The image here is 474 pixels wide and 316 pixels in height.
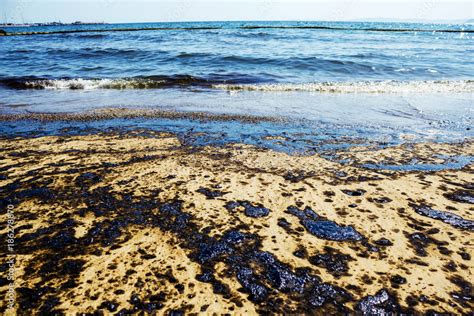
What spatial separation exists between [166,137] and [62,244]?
1.91m

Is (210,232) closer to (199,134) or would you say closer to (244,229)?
(244,229)

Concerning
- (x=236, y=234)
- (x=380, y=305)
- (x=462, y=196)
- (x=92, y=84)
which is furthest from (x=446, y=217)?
(x=92, y=84)

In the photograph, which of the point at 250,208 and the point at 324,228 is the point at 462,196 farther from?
the point at 250,208

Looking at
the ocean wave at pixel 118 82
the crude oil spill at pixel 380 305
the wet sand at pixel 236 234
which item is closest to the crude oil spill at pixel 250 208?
the wet sand at pixel 236 234

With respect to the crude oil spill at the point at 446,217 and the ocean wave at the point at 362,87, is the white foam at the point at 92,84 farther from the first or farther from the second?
the crude oil spill at the point at 446,217

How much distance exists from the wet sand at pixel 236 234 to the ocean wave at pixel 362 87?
4614 millimetres

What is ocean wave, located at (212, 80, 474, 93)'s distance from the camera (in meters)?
7.00

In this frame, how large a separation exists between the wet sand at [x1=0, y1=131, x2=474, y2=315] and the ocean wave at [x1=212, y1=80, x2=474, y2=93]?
15.1 ft

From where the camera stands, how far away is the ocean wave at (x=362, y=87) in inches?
276

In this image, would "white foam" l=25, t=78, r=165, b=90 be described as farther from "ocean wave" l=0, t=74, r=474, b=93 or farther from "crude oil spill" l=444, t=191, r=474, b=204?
"crude oil spill" l=444, t=191, r=474, b=204

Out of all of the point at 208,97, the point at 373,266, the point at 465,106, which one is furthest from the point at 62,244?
the point at 465,106

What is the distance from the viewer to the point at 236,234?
1629 millimetres

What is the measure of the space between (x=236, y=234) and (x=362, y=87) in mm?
6869

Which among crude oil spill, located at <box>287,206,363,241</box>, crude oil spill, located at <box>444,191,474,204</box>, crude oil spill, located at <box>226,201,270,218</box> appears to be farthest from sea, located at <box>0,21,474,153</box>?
crude oil spill, located at <box>287,206,363,241</box>
